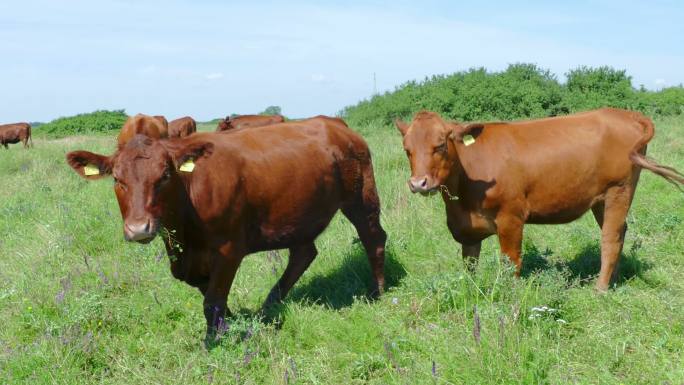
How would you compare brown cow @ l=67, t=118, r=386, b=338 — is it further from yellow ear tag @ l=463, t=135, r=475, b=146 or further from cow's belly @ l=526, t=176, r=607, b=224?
cow's belly @ l=526, t=176, r=607, b=224

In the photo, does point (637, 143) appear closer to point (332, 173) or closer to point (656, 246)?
point (656, 246)

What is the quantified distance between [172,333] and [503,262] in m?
2.65

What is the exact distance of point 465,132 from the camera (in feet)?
18.2

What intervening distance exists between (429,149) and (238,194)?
1.58 m

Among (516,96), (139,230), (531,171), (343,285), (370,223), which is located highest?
(139,230)

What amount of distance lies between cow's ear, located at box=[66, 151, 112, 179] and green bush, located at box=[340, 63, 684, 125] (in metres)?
19.2

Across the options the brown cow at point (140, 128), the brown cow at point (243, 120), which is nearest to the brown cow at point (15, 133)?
the brown cow at point (243, 120)

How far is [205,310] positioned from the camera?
485 centimetres

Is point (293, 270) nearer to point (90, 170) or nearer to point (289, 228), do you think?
point (289, 228)

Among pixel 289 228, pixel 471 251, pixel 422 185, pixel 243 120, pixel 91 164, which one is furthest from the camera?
pixel 243 120

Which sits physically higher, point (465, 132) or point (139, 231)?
point (465, 132)

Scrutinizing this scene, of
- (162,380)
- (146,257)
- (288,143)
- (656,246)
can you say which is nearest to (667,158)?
(656,246)

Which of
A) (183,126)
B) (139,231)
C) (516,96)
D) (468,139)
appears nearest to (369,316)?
(468,139)

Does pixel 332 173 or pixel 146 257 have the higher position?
pixel 332 173
